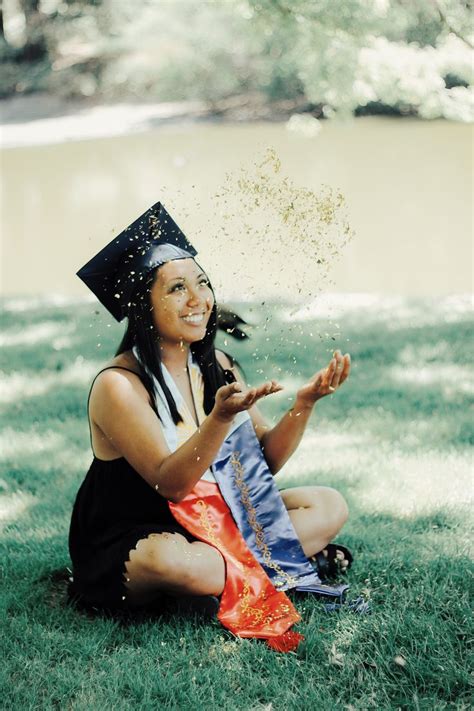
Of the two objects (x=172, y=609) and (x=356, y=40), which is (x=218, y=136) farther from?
(x=172, y=609)

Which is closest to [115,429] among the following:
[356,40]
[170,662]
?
[170,662]

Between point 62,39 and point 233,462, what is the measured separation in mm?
24010

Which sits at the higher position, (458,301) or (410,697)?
(410,697)

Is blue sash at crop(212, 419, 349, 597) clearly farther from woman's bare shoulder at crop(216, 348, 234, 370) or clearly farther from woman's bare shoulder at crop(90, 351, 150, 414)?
woman's bare shoulder at crop(90, 351, 150, 414)

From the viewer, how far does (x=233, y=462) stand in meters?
2.73

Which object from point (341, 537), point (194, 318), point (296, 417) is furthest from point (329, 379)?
point (341, 537)

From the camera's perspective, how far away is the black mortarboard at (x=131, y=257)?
252 centimetres

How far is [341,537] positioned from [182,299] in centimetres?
105

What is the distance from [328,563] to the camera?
9.14 ft

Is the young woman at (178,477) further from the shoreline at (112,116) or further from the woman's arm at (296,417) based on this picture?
the shoreline at (112,116)

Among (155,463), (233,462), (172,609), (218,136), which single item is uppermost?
(155,463)

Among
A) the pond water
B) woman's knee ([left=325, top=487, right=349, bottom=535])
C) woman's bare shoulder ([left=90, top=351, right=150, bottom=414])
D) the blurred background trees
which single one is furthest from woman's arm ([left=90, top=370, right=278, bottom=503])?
the blurred background trees

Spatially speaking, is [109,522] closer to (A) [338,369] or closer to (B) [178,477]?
(B) [178,477]

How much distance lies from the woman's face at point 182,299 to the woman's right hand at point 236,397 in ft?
1.21
